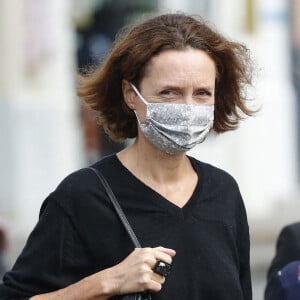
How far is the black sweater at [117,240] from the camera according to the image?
3885 mm

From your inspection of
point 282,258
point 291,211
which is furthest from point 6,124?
point 282,258

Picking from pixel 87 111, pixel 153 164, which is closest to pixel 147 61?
pixel 153 164

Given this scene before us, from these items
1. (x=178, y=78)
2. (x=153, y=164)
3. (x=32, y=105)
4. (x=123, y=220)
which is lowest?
(x=32, y=105)

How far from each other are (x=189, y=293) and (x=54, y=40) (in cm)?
1061

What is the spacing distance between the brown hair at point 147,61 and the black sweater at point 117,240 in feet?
0.85

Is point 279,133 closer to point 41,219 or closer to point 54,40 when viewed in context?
point 54,40

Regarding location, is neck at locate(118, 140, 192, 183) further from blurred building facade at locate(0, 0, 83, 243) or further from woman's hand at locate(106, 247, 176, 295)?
blurred building facade at locate(0, 0, 83, 243)

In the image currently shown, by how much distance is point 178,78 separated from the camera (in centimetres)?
395

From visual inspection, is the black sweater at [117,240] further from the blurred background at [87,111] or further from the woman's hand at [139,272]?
the blurred background at [87,111]

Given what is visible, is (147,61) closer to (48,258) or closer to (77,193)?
(77,193)

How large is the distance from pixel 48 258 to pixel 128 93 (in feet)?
1.82

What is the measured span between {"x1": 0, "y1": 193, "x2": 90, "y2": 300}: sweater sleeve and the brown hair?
42 cm

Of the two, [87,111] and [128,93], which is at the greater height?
[128,93]

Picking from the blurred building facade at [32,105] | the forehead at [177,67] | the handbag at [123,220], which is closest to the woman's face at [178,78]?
the forehead at [177,67]
